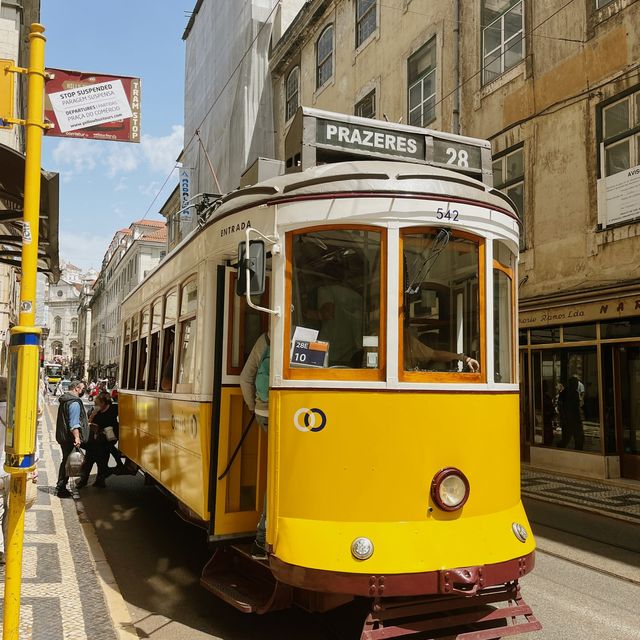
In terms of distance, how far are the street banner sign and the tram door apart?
5.31ft

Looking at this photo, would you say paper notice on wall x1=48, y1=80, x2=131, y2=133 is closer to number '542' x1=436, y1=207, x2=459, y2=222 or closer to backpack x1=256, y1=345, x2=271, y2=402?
backpack x1=256, y1=345, x2=271, y2=402

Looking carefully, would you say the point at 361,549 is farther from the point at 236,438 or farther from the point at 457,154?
the point at 457,154

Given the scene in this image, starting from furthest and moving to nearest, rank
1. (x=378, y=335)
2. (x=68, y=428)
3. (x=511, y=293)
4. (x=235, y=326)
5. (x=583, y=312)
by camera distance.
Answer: (x=583, y=312)
(x=68, y=428)
(x=235, y=326)
(x=511, y=293)
(x=378, y=335)

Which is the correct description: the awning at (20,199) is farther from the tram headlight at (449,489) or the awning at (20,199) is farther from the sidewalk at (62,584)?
the tram headlight at (449,489)

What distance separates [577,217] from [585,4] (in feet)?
12.2

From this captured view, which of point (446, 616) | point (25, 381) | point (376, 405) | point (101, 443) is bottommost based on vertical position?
point (446, 616)

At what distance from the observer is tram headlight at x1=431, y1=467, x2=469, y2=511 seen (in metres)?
4.19

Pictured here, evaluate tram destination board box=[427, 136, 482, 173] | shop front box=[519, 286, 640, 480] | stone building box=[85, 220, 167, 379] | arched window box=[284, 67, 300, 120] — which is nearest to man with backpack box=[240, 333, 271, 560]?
tram destination board box=[427, 136, 482, 173]

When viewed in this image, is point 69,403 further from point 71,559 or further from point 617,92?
point 617,92

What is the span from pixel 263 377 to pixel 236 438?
72 cm

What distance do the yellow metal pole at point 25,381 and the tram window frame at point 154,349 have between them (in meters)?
3.75

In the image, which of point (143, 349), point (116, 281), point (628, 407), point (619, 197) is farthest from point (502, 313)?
point (116, 281)

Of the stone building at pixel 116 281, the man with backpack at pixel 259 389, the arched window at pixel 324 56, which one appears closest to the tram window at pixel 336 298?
the man with backpack at pixel 259 389

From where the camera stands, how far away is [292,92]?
24.6 meters
